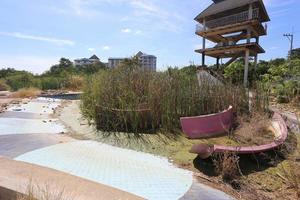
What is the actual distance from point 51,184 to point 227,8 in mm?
21074

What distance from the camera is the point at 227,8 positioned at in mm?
21297

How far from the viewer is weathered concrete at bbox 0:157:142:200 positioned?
284cm

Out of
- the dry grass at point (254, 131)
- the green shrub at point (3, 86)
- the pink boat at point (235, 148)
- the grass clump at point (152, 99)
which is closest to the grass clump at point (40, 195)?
the pink boat at point (235, 148)

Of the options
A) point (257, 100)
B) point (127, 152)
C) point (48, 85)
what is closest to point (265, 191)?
point (127, 152)

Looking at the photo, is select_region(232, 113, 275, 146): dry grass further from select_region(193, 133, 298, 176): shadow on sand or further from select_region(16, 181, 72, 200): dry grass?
select_region(16, 181, 72, 200): dry grass

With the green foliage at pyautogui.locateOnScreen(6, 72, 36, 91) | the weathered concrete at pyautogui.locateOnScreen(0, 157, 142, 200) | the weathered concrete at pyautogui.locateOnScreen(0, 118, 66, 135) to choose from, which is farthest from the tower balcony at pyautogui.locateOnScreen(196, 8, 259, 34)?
the weathered concrete at pyautogui.locateOnScreen(0, 157, 142, 200)

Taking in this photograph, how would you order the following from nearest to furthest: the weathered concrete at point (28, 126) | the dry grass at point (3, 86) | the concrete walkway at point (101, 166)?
1. the concrete walkway at point (101, 166)
2. the weathered concrete at point (28, 126)
3. the dry grass at point (3, 86)

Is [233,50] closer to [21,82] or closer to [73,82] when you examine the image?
[73,82]

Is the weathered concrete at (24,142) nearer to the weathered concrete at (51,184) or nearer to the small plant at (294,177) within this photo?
the weathered concrete at (51,184)

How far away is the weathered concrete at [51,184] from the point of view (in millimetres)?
2838

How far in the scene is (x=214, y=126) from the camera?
602 centimetres

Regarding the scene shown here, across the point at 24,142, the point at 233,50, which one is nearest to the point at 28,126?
the point at 24,142

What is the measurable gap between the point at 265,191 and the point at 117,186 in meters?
1.86

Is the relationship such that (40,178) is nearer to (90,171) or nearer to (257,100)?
(90,171)
